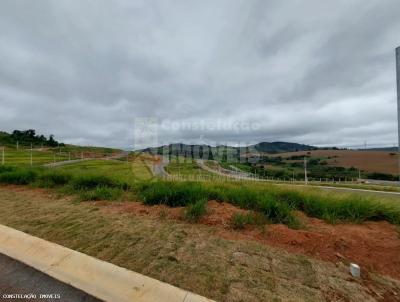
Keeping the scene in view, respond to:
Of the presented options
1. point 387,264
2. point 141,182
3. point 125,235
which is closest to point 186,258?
point 125,235

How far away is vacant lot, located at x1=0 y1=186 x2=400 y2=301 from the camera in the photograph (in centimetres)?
219

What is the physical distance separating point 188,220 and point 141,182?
2857 millimetres

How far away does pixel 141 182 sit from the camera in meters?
6.39

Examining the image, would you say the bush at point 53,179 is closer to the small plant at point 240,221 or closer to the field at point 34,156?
the small plant at point 240,221

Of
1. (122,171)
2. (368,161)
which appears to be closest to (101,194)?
(122,171)

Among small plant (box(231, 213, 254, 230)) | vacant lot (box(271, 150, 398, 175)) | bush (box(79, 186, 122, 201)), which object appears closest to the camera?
small plant (box(231, 213, 254, 230))

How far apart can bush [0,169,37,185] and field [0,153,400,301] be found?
6.87 feet

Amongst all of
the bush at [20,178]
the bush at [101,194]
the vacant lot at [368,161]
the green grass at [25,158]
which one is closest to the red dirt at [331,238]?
the bush at [101,194]

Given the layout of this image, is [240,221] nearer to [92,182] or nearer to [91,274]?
[91,274]

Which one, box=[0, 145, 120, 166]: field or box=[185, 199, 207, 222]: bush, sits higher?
box=[0, 145, 120, 166]: field

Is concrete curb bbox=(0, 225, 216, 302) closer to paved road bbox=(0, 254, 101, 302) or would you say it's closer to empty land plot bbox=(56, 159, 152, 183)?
paved road bbox=(0, 254, 101, 302)

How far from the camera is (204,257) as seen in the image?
2.77 meters

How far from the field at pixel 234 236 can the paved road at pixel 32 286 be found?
0.53 metres

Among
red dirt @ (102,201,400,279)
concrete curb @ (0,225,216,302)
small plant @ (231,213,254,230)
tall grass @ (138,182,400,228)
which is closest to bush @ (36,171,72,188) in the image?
tall grass @ (138,182,400,228)
